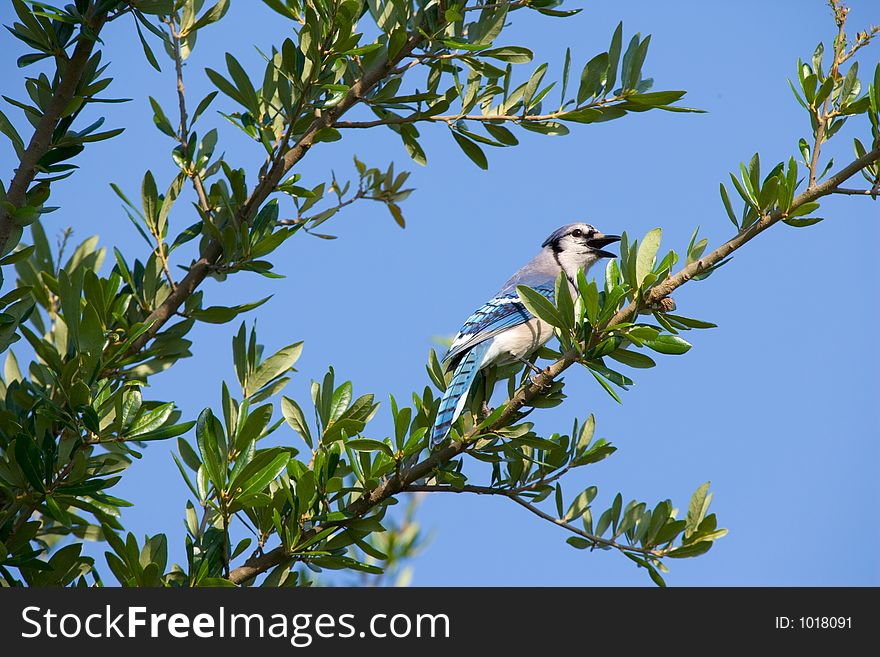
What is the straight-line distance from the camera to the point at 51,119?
259 cm

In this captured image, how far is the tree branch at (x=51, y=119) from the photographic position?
2.54 m

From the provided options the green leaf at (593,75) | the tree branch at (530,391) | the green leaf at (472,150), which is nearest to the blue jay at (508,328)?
the tree branch at (530,391)

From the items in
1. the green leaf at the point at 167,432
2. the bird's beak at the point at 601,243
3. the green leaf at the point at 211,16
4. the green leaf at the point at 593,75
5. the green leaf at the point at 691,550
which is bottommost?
the green leaf at the point at 691,550

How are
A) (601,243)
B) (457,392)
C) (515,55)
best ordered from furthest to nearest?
(601,243) < (457,392) < (515,55)

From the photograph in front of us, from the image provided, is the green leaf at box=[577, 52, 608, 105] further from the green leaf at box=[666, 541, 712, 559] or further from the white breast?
the green leaf at box=[666, 541, 712, 559]

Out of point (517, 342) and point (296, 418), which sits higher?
point (517, 342)

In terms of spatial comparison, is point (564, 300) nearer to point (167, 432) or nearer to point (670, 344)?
point (670, 344)

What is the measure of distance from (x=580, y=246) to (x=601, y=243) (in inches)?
5.5

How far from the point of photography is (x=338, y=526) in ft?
8.45

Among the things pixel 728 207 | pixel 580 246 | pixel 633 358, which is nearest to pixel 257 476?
pixel 633 358

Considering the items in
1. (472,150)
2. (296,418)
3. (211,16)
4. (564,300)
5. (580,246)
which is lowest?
(296,418)

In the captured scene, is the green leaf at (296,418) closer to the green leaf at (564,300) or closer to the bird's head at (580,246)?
the green leaf at (564,300)

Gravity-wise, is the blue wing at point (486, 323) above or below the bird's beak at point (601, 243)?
below

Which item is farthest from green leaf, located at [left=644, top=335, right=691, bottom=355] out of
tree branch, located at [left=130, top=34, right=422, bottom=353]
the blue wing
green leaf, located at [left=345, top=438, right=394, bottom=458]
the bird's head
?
the bird's head
